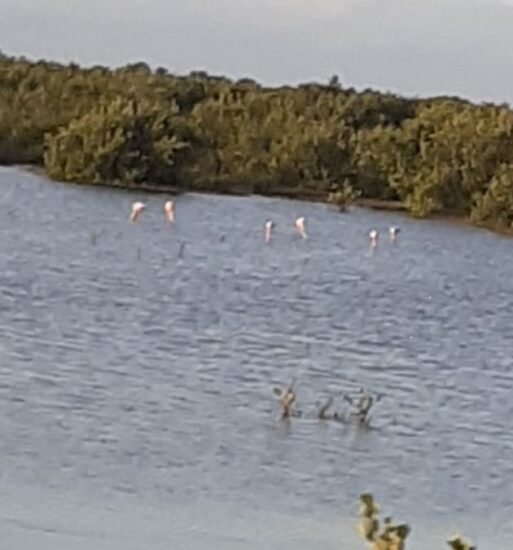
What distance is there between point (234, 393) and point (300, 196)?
1287 inches

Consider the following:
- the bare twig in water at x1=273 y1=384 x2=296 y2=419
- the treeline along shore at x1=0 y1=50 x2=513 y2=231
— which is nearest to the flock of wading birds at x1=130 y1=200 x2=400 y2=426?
the bare twig in water at x1=273 y1=384 x2=296 y2=419

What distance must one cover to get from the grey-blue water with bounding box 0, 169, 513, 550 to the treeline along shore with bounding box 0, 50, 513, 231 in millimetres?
15466

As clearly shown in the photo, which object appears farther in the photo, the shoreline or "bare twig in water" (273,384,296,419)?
the shoreline

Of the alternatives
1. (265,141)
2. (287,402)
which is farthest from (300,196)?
(287,402)

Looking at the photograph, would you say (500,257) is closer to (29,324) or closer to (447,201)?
(447,201)

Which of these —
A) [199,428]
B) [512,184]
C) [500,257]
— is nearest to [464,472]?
[199,428]

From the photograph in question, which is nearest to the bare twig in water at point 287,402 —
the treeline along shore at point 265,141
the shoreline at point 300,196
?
the shoreline at point 300,196

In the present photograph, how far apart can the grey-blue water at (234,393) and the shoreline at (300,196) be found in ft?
47.7

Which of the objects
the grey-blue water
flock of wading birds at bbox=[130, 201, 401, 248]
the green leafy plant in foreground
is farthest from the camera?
flock of wading birds at bbox=[130, 201, 401, 248]

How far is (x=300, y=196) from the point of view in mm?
46719

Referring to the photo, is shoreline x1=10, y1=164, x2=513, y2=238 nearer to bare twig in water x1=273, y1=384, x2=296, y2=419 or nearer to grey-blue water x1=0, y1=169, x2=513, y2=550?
grey-blue water x1=0, y1=169, x2=513, y2=550

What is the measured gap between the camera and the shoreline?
142ft

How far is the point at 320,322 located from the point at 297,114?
107 feet

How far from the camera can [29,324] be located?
16906 millimetres
